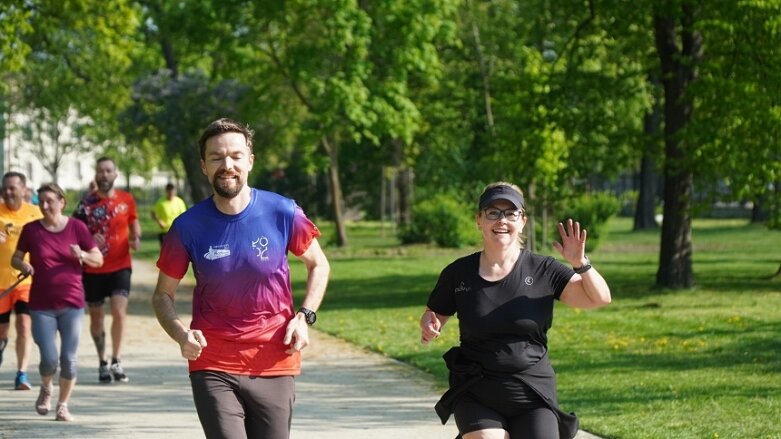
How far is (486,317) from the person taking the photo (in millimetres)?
6117

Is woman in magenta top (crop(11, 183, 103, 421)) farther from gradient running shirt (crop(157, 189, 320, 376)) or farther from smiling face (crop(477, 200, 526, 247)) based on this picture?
smiling face (crop(477, 200, 526, 247))

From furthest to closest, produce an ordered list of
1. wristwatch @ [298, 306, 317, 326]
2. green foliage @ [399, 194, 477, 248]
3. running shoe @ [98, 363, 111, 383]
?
1. green foliage @ [399, 194, 477, 248]
2. running shoe @ [98, 363, 111, 383]
3. wristwatch @ [298, 306, 317, 326]

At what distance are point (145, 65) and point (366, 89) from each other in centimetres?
1308

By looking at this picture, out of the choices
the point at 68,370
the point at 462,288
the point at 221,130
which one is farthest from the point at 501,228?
the point at 68,370

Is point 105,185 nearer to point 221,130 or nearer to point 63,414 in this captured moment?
point 63,414

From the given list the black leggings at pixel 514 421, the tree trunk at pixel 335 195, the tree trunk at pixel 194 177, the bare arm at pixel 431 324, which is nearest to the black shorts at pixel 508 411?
the black leggings at pixel 514 421

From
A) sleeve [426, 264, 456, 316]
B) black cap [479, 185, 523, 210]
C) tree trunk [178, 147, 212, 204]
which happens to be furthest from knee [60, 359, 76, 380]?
tree trunk [178, 147, 212, 204]

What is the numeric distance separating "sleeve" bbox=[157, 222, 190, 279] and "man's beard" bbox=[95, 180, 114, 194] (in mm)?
6873

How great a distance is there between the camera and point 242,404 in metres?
6.07

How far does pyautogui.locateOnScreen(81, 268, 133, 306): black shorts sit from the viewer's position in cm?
1293

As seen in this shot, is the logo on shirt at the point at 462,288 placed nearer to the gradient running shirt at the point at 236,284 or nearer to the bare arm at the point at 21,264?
the gradient running shirt at the point at 236,284

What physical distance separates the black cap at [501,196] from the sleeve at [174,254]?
130 centimetres

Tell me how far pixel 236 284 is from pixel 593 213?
93.5 ft

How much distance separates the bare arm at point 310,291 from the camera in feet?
19.7
